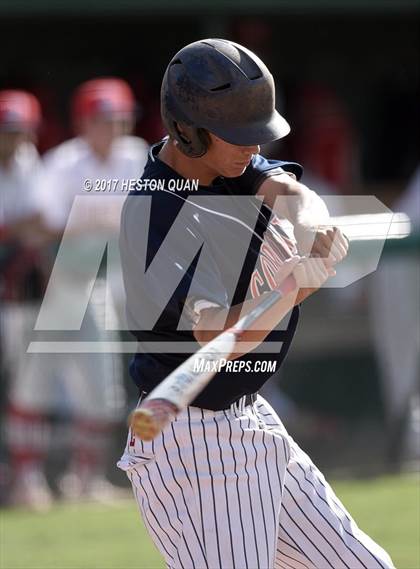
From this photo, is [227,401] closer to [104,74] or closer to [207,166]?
[207,166]

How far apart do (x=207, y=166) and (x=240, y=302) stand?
370 millimetres

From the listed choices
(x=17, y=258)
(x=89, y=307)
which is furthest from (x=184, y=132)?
(x=17, y=258)

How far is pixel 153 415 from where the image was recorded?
263 centimetres

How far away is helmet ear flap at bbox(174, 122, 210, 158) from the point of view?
128 inches

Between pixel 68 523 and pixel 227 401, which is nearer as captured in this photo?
pixel 227 401

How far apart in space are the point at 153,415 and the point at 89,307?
14.3ft

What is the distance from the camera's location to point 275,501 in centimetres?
331

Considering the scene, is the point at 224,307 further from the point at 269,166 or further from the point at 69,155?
the point at 69,155

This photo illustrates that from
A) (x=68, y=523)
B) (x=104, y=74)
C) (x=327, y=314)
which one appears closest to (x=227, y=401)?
(x=68, y=523)

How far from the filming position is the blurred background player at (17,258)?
703 cm

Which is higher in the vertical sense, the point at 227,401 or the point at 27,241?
the point at 227,401

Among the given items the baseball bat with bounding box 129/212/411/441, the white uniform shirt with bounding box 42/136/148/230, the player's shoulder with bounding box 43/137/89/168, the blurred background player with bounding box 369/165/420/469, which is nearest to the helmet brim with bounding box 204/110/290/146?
the baseball bat with bounding box 129/212/411/441

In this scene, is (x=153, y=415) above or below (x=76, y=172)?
above

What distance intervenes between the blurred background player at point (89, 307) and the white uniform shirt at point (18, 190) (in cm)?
6
